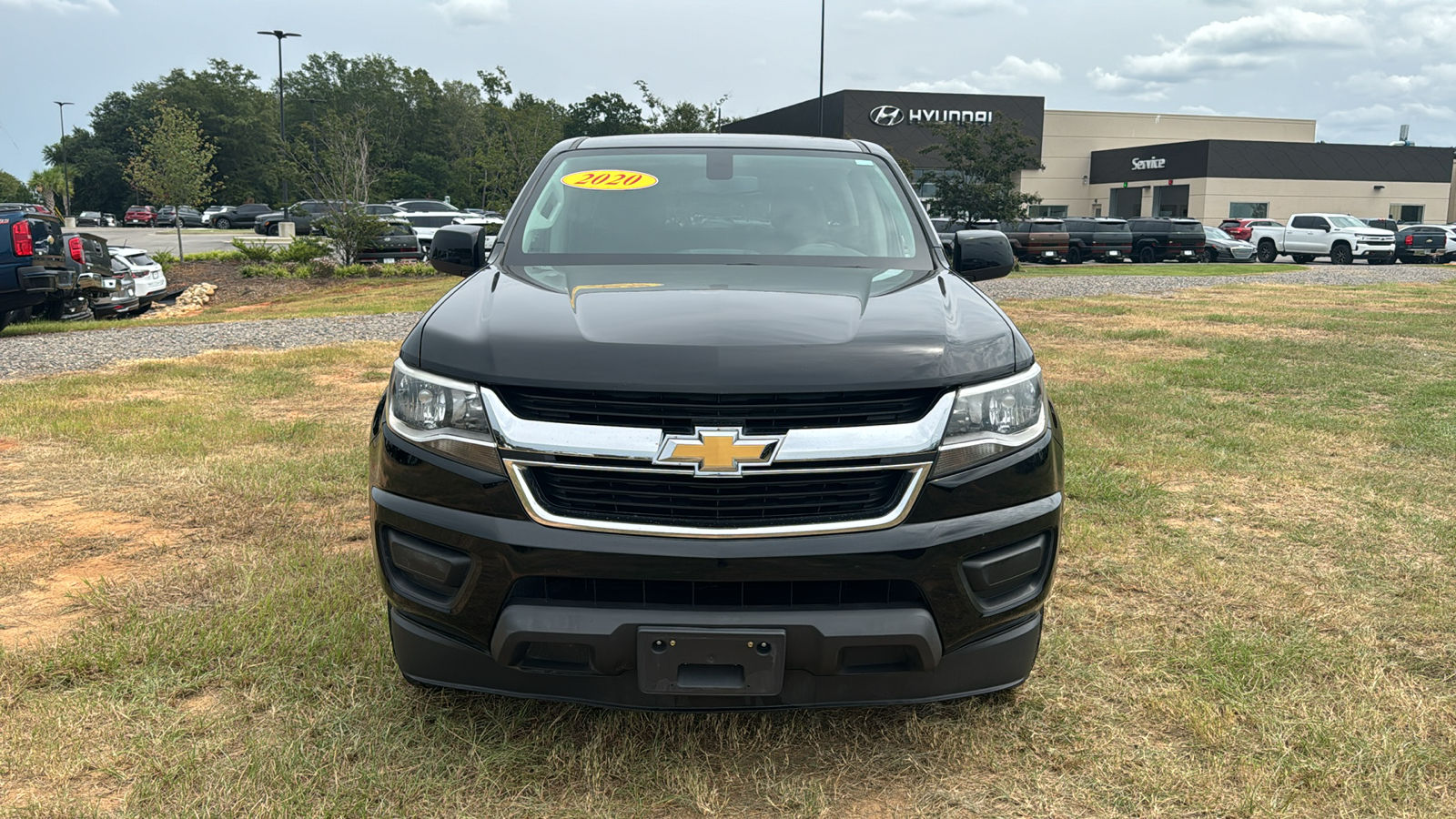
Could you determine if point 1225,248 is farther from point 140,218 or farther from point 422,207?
point 140,218

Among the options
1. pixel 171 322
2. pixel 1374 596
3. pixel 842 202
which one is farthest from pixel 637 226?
pixel 171 322

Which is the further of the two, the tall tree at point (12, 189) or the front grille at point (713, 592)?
the tall tree at point (12, 189)

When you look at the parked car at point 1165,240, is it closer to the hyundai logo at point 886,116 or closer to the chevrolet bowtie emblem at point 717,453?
the hyundai logo at point 886,116

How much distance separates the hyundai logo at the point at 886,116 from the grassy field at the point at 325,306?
34.3 m

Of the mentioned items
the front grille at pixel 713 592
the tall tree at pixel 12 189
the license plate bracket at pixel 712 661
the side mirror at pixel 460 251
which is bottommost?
the license plate bracket at pixel 712 661

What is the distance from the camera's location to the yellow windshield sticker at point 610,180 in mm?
3732

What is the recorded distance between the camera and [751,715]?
2.96 m

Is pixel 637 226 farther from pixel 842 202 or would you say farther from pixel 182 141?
pixel 182 141

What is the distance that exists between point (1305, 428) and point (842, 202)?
14.7ft

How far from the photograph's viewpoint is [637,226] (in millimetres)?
3520

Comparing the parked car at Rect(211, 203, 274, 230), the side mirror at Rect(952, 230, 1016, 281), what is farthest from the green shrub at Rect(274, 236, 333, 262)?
the parked car at Rect(211, 203, 274, 230)

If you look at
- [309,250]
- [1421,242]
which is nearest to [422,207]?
[309,250]

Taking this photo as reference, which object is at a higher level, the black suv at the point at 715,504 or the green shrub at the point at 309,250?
the green shrub at the point at 309,250

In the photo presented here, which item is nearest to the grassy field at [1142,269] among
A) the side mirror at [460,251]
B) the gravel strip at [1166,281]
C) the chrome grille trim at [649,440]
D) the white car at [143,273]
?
the gravel strip at [1166,281]
